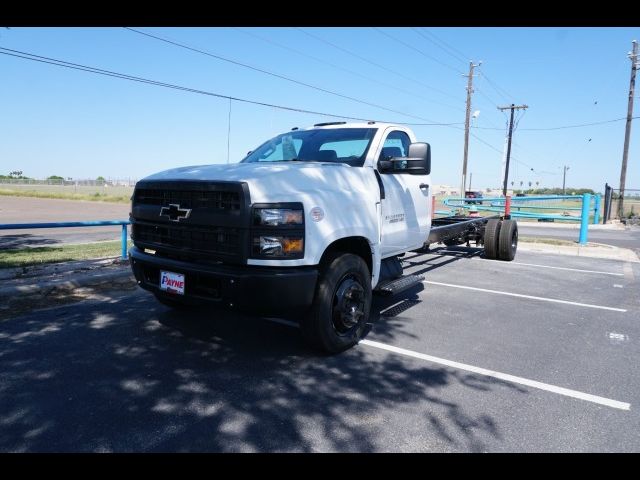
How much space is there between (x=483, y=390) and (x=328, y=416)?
128cm

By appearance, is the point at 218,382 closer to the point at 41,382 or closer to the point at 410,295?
the point at 41,382

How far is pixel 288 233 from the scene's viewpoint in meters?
3.40

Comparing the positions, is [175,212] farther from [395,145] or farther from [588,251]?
[588,251]

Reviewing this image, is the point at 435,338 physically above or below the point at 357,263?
below

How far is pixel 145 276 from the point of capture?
4.07 metres

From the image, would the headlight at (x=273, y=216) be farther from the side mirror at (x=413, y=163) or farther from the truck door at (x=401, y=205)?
the side mirror at (x=413, y=163)

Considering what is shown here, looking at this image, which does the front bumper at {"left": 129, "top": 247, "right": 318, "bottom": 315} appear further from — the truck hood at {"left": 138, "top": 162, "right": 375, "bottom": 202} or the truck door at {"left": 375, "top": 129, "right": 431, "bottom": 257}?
the truck door at {"left": 375, "top": 129, "right": 431, "bottom": 257}

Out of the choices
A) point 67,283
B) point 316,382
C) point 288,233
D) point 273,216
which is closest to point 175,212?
point 273,216

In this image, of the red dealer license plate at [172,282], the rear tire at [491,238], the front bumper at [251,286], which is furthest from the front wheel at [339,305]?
the rear tire at [491,238]

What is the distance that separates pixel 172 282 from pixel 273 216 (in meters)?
1.08

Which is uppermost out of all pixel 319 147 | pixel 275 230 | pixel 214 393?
pixel 319 147
